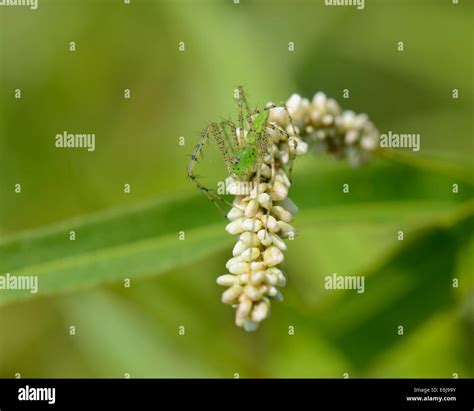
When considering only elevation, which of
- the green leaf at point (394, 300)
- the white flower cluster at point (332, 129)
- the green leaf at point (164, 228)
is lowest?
the green leaf at point (394, 300)

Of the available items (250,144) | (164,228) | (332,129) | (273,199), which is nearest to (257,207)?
(273,199)

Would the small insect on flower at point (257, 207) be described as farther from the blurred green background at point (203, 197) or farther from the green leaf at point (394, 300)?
the green leaf at point (394, 300)

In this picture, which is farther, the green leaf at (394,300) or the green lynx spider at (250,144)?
the green leaf at (394,300)

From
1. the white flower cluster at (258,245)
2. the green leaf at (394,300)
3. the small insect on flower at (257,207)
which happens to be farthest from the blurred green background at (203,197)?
the white flower cluster at (258,245)

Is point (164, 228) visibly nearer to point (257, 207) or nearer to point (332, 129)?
point (332, 129)

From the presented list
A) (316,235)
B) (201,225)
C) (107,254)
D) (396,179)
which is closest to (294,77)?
(316,235)

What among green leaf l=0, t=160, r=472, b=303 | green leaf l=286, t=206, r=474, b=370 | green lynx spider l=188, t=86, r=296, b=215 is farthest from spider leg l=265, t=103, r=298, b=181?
green leaf l=286, t=206, r=474, b=370
